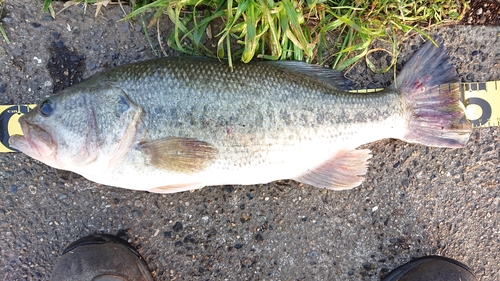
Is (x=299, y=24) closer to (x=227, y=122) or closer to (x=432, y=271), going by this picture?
(x=227, y=122)

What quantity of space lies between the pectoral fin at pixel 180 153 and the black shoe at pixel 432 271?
5.73ft

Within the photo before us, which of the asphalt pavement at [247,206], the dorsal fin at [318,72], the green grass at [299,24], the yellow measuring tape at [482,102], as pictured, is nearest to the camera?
the green grass at [299,24]

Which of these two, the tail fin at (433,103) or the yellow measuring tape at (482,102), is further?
the yellow measuring tape at (482,102)

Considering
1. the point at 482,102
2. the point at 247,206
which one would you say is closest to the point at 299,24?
the point at 247,206

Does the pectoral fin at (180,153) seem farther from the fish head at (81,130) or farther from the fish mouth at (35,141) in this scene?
the fish mouth at (35,141)

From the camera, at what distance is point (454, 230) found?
2.60 meters

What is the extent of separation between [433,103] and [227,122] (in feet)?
4.86

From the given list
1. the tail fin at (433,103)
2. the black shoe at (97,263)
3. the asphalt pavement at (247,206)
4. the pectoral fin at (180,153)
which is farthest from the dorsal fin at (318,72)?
the black shoe at (97,263)

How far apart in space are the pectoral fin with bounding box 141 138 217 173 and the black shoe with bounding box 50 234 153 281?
0.86 m

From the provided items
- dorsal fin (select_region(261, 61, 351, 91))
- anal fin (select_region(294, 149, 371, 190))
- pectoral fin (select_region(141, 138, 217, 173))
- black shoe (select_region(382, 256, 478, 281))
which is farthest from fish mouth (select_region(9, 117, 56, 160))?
black shoe (select_region(382, 256, 478, 281))

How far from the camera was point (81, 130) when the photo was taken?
1866mm

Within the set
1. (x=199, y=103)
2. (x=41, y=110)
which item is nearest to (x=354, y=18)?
(x=199, y=103)

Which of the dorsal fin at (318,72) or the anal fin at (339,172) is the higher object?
the dorsal fin at (318,72)

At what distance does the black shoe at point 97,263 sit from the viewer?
2.27 m
